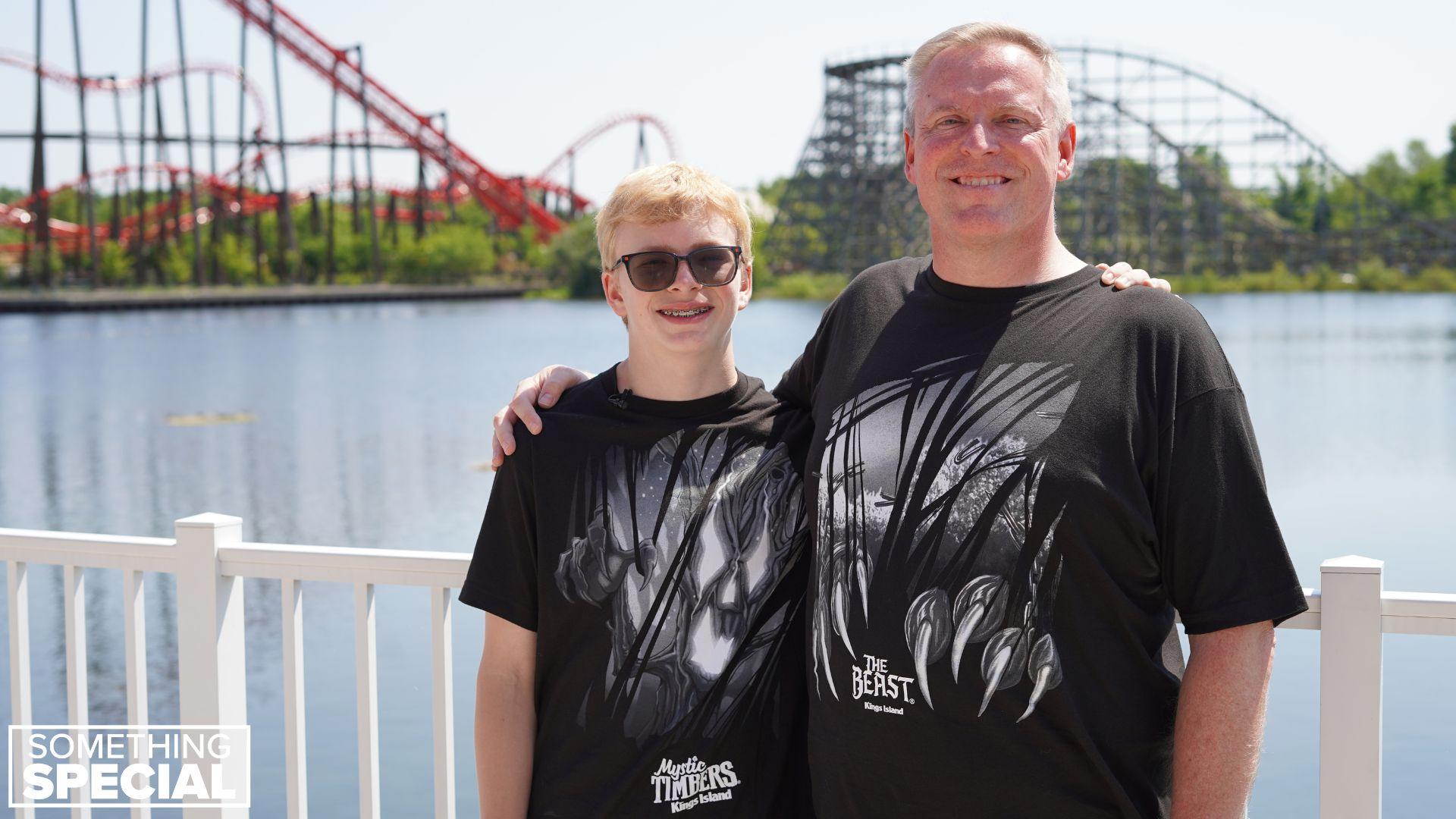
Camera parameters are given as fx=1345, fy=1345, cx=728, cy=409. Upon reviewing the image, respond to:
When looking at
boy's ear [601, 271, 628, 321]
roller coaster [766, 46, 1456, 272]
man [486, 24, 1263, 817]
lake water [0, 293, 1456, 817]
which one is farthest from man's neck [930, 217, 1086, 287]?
roller coaster [766, 46, 1456, 272]

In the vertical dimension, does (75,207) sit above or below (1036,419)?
above

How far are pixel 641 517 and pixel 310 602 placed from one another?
726 cm

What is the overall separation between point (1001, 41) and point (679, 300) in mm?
574

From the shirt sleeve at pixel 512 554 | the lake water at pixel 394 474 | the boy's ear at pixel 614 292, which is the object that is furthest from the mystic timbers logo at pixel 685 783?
the lake water at pixel 394 474

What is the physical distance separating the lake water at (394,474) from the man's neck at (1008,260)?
4127mm

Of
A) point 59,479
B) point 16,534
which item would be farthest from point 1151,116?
point 16,534

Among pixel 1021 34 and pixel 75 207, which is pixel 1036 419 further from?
pixel 75 207

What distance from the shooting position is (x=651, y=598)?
1.93m

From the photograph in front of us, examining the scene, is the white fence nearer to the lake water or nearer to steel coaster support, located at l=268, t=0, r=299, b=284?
the lake water

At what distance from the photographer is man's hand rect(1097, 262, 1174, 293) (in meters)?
1.80

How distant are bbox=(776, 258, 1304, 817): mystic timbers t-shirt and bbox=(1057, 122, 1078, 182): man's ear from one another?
196 millimetres

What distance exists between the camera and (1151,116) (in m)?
43.6

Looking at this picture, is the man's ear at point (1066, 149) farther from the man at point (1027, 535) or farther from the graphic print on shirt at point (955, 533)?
the graphic print on shirt at point (955, 533)

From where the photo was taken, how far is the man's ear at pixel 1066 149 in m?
1.92
